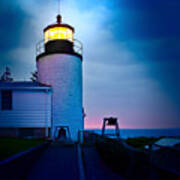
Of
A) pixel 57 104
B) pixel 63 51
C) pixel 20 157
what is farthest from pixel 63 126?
pixel 20 157

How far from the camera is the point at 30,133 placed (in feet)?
70.3

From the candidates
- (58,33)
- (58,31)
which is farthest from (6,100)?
(58,31)

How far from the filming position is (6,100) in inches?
834

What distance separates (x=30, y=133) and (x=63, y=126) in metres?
2.75

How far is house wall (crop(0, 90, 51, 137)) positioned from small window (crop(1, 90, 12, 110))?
14.4 inches

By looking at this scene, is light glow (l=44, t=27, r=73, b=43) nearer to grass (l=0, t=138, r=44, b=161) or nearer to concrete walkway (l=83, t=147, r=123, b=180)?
grass (l=0, t=138, r=44, b=161)

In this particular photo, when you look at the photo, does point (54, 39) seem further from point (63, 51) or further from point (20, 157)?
point (20, 157)

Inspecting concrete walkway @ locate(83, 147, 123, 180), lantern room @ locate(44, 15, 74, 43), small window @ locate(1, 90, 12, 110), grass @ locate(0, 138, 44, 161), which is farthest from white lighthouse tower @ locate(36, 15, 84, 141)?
concrete walkway @ locate(83, 147, 123, 180)

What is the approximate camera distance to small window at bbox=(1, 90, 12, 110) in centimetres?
2105

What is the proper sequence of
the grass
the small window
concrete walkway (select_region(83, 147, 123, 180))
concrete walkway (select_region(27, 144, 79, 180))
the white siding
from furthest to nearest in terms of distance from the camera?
the small window < the white siding < the grass < concrete walkway (select_region(83, 147, 123, 180)) < concrete walkway (select_region(27, 144, 79, 180))

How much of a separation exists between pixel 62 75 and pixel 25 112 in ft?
14.8

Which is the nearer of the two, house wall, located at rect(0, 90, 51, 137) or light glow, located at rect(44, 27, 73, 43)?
house wall, located at rect(0, 90, 51, 137)

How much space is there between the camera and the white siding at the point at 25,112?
2086cm

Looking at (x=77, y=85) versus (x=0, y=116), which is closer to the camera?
(x=0, y=116)
